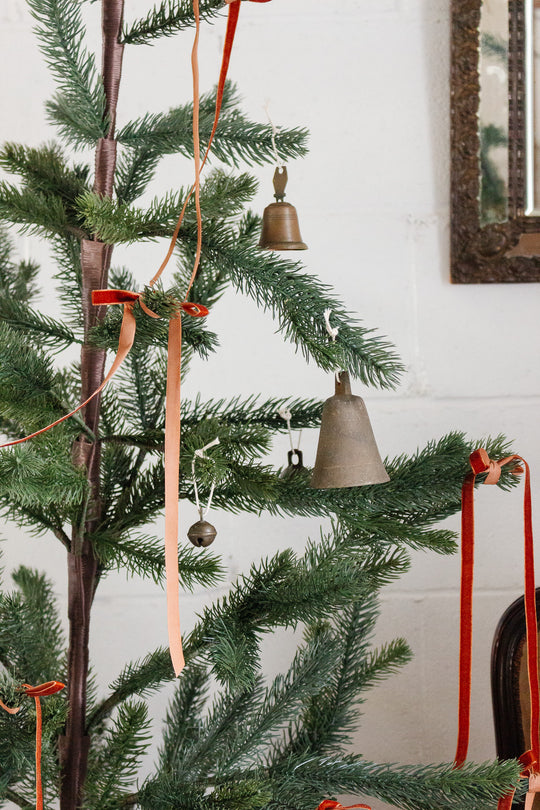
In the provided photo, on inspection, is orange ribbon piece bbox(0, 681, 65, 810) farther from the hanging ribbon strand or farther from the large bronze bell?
the large bronze bell

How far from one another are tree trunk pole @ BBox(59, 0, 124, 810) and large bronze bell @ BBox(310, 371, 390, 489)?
20cm

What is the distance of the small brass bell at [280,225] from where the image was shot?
2.57 feet

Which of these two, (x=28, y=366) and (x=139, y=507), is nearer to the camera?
(x=28, y=366)

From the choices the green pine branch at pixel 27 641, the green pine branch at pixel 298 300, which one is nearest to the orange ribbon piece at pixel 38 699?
the green pine branch at pixel 27 641

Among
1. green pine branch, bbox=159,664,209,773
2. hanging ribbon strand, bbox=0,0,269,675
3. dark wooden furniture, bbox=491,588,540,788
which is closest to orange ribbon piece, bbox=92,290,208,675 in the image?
hanging ribbon strand, bbox=0,0,269,675

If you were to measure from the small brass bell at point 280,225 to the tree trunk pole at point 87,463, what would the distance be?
0.17 metres

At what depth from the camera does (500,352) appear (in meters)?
1.21

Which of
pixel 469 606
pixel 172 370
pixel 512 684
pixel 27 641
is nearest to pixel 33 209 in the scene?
pixel 172 370

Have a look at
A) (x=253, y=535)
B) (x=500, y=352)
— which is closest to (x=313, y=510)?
(x=253, y=535)

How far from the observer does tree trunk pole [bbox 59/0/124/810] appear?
0.67 m

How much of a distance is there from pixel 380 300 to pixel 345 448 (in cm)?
54

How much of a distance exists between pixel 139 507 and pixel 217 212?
0.28 metres

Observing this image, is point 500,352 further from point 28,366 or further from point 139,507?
point 28,366

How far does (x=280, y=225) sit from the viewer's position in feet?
2.58
